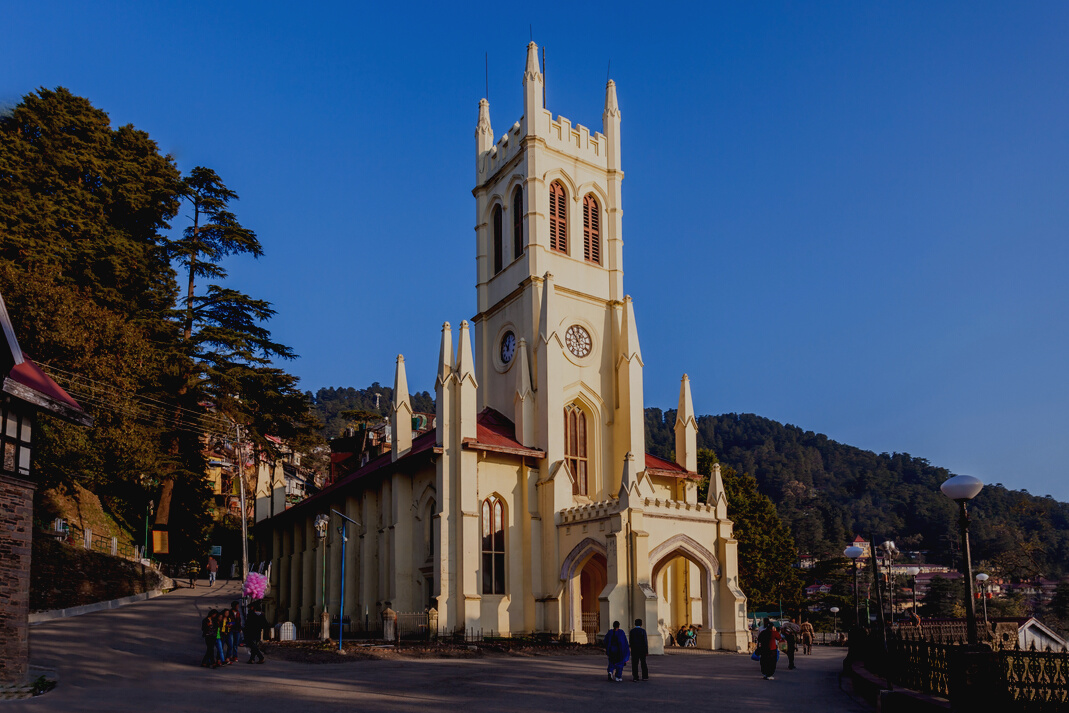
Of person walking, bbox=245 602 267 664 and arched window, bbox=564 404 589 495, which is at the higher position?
arched window, bbox=564 404 589 495

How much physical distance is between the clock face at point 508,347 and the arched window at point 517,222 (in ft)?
→ 12.0

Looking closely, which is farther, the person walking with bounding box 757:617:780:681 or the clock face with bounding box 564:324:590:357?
the clock face with bounding box 564:324:590:357

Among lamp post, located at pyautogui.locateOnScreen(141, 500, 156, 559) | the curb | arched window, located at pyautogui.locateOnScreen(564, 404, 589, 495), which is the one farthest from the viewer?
lamp post, located at pyautogui.locateOnScreen(141, 500, 156, 559)

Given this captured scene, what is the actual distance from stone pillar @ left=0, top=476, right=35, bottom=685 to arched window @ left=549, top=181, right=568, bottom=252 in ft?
81.7

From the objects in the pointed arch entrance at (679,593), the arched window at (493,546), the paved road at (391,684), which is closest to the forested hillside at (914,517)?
the pointed arch entrance at (679,593)

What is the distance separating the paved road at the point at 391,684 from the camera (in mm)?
14836

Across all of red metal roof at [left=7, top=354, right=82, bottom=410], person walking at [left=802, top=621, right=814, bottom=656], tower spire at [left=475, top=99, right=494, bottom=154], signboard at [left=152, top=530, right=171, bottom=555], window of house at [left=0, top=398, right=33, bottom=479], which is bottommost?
person walking at [left=802, top=621, right=814, bottom=656]

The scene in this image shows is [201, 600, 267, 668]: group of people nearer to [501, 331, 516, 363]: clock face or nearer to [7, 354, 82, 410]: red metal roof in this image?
[7, 354, 82, 410]: red metal roof

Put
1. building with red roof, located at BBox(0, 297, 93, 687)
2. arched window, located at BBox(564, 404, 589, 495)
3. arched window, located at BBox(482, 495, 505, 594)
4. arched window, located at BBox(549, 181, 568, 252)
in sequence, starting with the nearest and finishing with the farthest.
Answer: building with red roof, located at BBox(0, 297, 93, 687)
arched window, located at BBox(482, 495, 505, 594)
arched window, located at BBox(564, 404, 589, 495)
arched window, located at BBox(549, 181, 568, 252)

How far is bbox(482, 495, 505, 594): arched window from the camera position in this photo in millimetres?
33656

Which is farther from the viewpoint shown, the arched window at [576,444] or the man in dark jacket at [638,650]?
the arched window at [576,444]

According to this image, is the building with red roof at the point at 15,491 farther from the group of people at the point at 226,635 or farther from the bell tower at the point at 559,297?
the bell tower at the point at 559,297

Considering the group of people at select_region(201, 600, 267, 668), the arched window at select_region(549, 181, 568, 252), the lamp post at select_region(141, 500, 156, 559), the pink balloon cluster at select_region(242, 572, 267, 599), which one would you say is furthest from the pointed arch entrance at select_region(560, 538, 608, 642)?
the lamp post at select_region(141, 500, 156, 559)

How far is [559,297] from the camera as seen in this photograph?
3841cm
